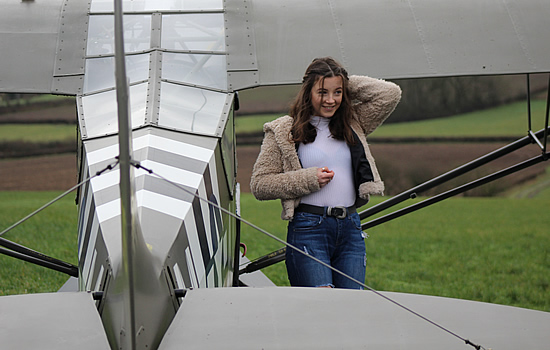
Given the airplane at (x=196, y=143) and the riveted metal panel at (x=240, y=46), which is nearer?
the airplane at (x=196, y=143)

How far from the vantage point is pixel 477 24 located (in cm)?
536

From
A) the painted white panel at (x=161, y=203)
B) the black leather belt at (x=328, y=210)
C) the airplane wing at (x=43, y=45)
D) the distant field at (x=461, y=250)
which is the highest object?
the airplane wing at (x=43, y=45)

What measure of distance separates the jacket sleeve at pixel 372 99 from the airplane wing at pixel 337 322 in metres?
1.50

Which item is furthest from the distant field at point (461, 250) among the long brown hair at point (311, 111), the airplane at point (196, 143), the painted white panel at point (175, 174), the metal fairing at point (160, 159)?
the painted white panel at point (175, 174)

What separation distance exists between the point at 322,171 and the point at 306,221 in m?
0.28

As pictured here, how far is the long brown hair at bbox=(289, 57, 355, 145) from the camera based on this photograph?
3.80 m

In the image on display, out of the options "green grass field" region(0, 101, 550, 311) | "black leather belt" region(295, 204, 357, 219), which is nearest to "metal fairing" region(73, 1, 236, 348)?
"black leather belt" region(295, 204, 357, 219)

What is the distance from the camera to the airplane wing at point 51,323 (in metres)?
2.40

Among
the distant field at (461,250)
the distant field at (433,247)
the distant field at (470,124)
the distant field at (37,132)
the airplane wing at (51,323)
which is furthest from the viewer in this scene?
the distant field at (470,124)

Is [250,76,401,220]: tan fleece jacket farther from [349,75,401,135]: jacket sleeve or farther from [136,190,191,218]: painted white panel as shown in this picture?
[136,190,191,218]: painted white panel

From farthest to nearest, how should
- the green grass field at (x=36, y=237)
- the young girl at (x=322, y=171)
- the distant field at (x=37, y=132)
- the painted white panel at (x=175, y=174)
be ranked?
the distant field at (x=37, y=132) → the green grass field at (x=36, y=237) → the young girl at (x=322, y=171) → the painted white panel at (x=175, y=174)

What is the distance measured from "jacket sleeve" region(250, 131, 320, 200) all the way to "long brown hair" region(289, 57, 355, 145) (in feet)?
0.46

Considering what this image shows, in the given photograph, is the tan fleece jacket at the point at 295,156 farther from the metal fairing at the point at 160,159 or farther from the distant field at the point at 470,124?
the distant field at the point at 470,124

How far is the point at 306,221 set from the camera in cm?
373
